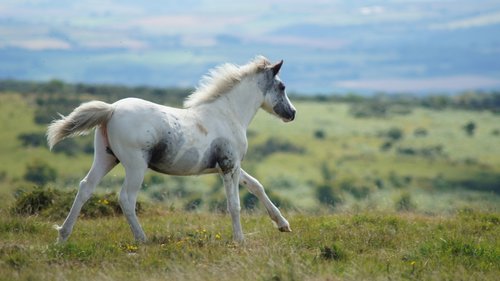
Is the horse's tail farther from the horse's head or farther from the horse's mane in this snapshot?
the horse's head

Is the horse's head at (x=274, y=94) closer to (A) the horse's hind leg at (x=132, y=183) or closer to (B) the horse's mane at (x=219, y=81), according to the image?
(B) the horse's mane at (x=219, y=81)

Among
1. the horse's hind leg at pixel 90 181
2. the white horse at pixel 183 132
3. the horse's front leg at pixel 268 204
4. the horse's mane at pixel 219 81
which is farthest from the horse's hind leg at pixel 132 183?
the horse's front leg at pixel 268 204

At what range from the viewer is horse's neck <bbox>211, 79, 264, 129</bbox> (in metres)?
12.5

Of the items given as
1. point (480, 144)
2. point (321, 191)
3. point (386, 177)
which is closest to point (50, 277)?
point (321, 191)

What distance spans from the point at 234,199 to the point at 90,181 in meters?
2.14

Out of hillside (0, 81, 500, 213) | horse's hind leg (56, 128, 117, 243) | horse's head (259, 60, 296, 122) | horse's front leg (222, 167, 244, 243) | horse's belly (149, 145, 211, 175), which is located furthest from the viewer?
hillside (0, 81, 500, 213)

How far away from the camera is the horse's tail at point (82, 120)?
10820mm

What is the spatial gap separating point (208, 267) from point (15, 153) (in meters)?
82.7

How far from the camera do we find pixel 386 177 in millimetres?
88688

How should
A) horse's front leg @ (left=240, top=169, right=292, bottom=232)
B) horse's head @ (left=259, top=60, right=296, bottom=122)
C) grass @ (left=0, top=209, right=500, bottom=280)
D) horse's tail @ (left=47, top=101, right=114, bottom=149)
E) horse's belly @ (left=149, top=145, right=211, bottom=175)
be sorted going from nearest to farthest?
grass @ (left=0, top=209, right=500, bottom=280), horse's tail @ (left=47, top=101, right=114, bottom=149), horse's belly @ (left=149, top=145, right=211, bottom=175), horse's front leg @ (left=240, top=169, right=292, bottom=232), horse's head @ (left=259, top=60, right=296, bottom=122)

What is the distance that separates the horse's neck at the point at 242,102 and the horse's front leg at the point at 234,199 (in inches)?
37.0

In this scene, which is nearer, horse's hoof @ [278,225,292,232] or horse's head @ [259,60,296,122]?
horse's hoof @ [278,225,292,232]

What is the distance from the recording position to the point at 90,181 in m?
11.1

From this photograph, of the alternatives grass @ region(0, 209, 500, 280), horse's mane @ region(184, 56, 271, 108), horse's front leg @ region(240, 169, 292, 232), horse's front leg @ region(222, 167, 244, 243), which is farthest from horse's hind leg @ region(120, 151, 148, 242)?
horse's front leg @ region(240, 169, 292, 232)
